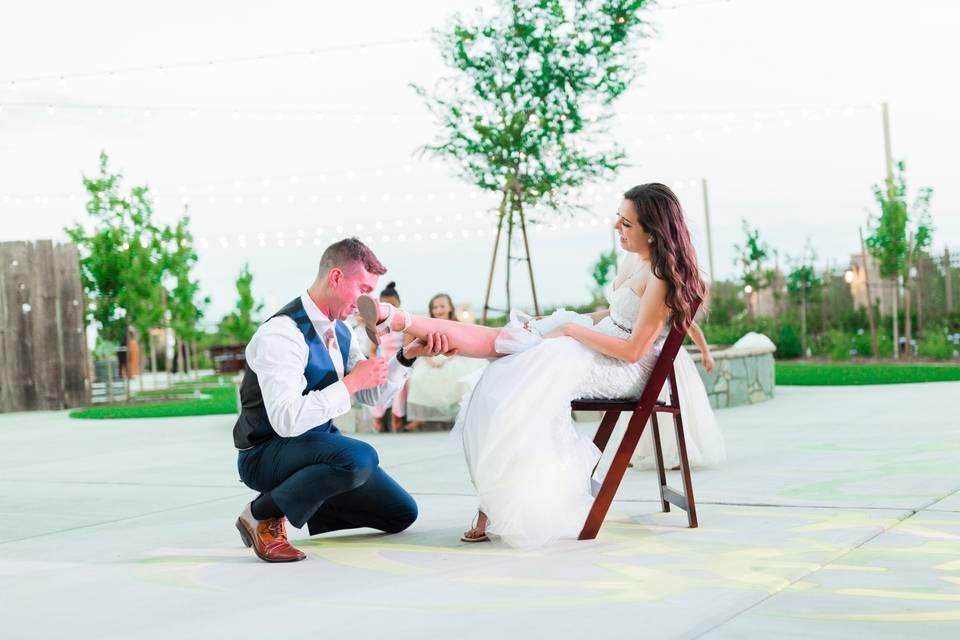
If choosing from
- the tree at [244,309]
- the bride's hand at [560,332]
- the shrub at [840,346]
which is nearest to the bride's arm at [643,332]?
the bride's hand at [560,332]

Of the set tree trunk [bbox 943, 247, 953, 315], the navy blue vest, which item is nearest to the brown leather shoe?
the navy blue vest

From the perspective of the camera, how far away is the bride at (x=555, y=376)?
3.75 m

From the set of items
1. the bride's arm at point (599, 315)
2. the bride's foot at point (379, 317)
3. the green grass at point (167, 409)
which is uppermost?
the bride's foot at point (379, 317)

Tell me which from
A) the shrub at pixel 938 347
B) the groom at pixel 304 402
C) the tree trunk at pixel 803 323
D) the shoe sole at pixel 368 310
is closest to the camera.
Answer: the shoe sole at pixel 368 310

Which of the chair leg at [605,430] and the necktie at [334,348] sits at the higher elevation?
the necktie at [334,348]

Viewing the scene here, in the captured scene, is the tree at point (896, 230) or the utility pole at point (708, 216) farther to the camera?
the utility pole at point (708, 216)

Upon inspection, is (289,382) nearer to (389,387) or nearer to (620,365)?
(389,387)

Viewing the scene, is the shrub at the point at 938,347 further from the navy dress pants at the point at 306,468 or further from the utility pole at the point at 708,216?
the utility pole at the point at 708,216

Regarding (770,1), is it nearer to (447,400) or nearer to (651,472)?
(447,400)

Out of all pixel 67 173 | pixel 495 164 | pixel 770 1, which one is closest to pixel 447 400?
pixel 495 164

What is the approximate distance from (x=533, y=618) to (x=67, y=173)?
16443 millimetres

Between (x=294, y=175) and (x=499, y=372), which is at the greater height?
(x=294, y=175)

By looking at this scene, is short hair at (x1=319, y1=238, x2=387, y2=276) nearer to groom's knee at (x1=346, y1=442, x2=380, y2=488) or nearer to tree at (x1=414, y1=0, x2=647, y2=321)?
groom's knee at (x1=346, y1=442, x2=380, y2=488)

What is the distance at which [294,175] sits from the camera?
15.9m
